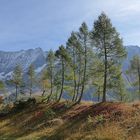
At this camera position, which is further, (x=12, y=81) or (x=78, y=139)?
(x=12, y=81)

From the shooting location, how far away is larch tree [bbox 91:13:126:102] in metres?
46.2

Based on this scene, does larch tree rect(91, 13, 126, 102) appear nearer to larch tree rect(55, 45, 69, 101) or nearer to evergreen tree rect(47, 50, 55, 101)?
larch tree rect(55, 45, 69, 101)

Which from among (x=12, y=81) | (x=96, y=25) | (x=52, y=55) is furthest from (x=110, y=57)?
(x=12, y=81)

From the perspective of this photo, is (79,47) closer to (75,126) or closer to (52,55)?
(52,55)

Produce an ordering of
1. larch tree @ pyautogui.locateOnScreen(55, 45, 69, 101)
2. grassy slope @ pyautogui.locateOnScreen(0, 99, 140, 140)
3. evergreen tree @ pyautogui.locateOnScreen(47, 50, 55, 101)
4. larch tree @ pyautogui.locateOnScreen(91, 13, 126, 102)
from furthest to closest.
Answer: evergreen tree @ pyautogui.locateOnScreen(47, 50, 55, 101)
larch tree @ pyautogui.locateOnScreen(55, 45, 69, 101)
larch tree @ pyautogui.locateOnScreen(91, 13, 126, 102)
grassy slope @ pyautogui.locateOnScreen(0, 99, 140, 140)

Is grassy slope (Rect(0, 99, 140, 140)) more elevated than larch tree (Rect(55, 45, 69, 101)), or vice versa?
larch tree (Rect(55, 45, 69, 101))

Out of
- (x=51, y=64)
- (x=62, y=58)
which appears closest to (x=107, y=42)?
(x=62, y=58)

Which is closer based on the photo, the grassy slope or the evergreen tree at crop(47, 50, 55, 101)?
the grassy slope

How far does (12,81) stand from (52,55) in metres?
22.7

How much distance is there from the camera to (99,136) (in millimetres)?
25688

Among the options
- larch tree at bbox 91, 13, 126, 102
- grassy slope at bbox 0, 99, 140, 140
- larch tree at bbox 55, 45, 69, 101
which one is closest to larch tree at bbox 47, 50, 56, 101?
larch tree at bbox 55, 45, 69, 101

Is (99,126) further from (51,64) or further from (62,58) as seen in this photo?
(51,64)

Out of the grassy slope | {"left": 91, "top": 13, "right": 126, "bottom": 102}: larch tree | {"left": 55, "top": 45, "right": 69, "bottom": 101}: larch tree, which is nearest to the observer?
the grassy slope

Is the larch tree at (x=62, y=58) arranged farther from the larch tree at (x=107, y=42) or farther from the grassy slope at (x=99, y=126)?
the grassy slope at (x=99, y=126)
